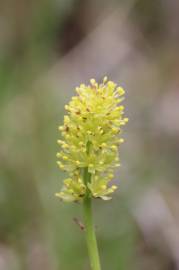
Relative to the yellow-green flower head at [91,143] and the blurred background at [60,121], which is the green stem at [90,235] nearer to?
the yellow-green flower head at [91,143]

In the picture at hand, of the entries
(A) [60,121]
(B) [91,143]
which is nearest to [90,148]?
(B) [91,143]

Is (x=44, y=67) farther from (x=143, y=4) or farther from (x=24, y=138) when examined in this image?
(x=143, y=4)

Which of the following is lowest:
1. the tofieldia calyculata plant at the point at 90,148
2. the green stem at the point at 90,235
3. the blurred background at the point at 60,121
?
the green stem at the point at 90,235

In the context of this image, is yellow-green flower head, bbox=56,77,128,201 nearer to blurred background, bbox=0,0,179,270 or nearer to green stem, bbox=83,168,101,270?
green stem, bbox=83,168,101,270

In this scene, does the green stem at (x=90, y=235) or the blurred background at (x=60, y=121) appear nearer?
the green stem at (x=90, y=235)

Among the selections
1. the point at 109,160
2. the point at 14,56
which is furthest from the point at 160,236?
the point at 109,160

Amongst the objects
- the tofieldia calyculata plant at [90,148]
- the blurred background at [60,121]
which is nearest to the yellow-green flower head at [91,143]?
the tofieldia calyculata plant at [90,148]

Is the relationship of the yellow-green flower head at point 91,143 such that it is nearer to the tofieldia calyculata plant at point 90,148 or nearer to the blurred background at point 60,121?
the tofieldia calyculata plant at point 90,148

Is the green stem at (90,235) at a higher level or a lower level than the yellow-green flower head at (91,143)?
lower

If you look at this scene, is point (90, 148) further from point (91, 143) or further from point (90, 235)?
point (90, 235)
